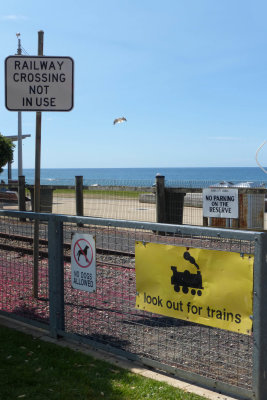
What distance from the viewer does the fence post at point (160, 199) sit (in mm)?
13008

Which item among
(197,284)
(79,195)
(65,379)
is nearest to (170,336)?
(65,379)

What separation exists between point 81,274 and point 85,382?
41.5 inches

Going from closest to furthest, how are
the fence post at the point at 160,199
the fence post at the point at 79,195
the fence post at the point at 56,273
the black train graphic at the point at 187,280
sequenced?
the black train graphic at the point at 187,280 < the fence post at the point at 56,273 < the fence post at the point at 160,199 < the fence post at the point at 79,195

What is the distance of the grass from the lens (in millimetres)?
3803

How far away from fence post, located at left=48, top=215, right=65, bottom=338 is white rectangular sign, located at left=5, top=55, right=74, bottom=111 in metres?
1.71

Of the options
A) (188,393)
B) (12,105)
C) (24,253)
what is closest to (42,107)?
(12,105)

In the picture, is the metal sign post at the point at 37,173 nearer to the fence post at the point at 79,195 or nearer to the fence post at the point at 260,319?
the fence post at the point at 260,319

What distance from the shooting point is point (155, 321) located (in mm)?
4410

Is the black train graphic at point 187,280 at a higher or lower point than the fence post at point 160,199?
lower

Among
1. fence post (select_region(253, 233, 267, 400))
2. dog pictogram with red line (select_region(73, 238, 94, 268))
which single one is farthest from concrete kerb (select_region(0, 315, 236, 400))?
dog pictogram with red line (select_region(73, 238, 94, 268))

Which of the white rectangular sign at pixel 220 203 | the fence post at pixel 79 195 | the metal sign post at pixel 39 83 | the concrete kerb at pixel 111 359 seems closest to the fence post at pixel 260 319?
the concrete kerb at pixel 111 359

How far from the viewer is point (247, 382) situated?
408cm

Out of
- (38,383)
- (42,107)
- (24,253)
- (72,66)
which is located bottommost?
(38,383)

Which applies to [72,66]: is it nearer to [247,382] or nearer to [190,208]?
[247,382]
